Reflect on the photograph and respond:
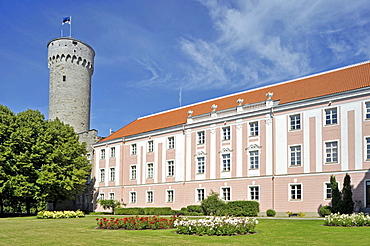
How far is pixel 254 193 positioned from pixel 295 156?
520cm

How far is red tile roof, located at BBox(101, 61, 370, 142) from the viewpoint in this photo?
35.5m

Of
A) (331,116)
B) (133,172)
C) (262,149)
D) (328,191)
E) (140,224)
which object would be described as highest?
(331,116)

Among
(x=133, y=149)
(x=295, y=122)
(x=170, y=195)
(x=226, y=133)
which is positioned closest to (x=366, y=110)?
(x=295, y=122)

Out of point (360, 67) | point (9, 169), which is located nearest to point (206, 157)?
point (360, 67)

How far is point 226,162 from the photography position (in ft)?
134

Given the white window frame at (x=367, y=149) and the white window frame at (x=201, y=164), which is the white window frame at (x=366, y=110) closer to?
the white window frame at (x=367, y=149)

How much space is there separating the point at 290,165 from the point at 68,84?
36536mm

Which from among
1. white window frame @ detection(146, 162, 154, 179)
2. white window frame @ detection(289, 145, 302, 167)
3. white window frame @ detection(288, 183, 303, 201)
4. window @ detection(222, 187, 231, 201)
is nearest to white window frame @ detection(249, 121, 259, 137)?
white window frame @ detection(289, 145, 302, 167)

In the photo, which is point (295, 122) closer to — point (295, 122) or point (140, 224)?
point (295, 122)

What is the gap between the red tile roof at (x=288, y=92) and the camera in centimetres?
3553

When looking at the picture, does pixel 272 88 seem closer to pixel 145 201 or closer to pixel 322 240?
pixel 145 201

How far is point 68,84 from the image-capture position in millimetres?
60406

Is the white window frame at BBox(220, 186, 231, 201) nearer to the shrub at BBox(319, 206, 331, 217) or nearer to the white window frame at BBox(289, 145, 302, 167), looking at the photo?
the white window frame at BBox(289, 145, 302, 167)

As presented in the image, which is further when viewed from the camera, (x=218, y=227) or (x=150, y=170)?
(x=150, y=170)
